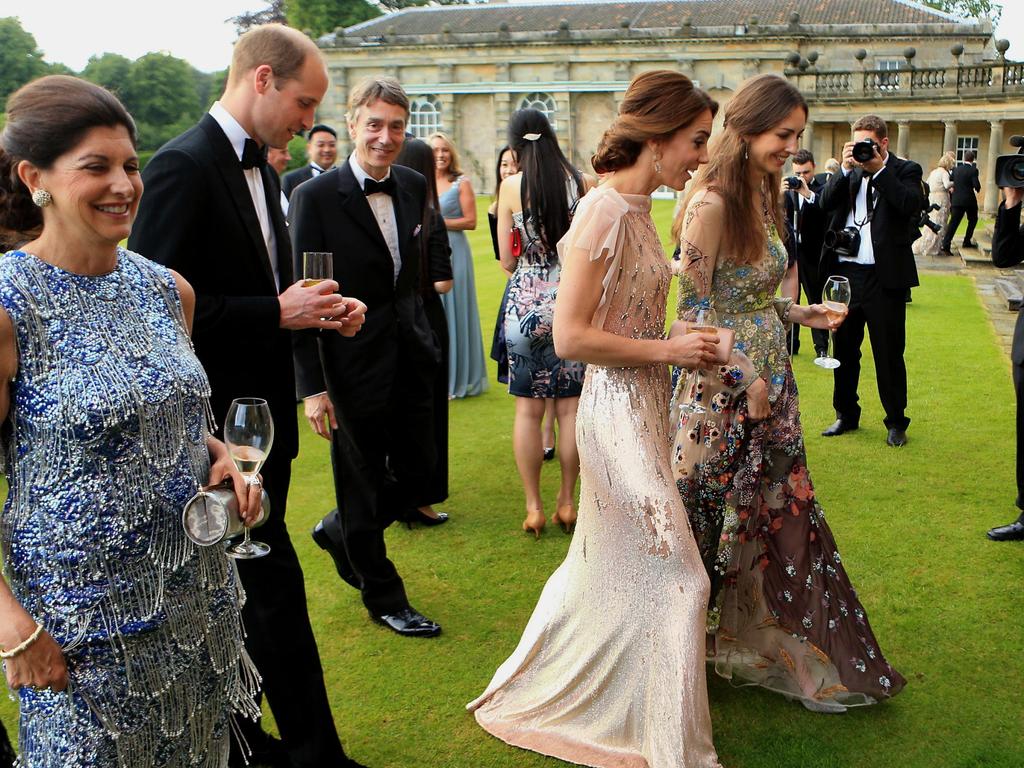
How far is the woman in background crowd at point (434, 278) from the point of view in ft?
19.1

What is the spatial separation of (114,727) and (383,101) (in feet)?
9.57

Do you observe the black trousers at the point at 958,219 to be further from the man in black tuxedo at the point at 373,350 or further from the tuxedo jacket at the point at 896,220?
the man in black tuxedo at the point at 373,350

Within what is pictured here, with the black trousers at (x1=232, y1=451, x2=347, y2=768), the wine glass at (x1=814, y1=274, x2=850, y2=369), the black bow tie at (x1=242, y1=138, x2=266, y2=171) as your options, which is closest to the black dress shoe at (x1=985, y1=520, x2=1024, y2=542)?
the wine glass at (x1=814, y1=274, x2=850, y2=369)

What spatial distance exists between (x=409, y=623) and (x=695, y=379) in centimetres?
184

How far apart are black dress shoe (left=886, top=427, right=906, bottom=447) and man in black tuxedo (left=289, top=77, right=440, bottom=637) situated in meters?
4.28

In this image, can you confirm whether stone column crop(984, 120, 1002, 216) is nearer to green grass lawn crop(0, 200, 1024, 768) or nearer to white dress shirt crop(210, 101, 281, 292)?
green grass lawn crop(0, 200, 1024, 768)

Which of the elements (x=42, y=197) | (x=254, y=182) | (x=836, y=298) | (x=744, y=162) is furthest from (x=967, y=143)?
(x=42, y=197)

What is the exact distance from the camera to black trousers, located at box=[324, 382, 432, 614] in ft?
14.8

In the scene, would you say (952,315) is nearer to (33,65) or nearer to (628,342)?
(628,342)

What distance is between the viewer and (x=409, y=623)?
15.2ft

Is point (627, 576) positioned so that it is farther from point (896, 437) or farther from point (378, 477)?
point (896, 437)

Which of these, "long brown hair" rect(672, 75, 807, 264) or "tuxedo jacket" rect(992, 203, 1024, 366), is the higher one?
"long brown hair" rect(672, 75, 807, 264)

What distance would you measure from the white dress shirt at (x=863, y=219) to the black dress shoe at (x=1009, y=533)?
9.05 feet

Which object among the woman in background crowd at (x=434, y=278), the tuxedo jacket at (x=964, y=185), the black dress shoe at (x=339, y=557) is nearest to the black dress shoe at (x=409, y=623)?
the black dress shoe at (x=339, y=557)
